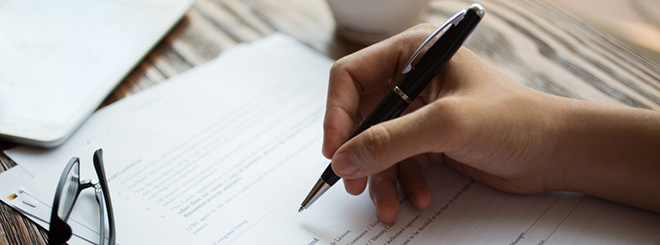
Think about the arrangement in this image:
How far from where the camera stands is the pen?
432 mm

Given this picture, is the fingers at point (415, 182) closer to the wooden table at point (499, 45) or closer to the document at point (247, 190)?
the document at point (247, 190)

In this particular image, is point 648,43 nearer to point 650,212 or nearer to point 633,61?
point 633,61

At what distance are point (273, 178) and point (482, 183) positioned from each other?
0.71ft

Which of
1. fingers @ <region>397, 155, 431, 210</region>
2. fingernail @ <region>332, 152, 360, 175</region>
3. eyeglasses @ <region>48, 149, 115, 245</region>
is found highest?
fingernail @ <region>332, 152, 360, 175</region>

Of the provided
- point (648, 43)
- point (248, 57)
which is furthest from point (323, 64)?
point (648, 43)

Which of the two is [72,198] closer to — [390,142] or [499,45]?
[390,142]

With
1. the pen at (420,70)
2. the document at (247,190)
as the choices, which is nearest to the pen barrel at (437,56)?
the pen at (420,70)

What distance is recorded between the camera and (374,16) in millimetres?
656

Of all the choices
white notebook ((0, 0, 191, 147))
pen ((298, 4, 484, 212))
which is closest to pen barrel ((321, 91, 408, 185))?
pen ((298, 4, 484, 212))

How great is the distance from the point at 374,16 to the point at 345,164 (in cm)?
28

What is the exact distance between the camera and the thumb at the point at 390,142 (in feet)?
1.34

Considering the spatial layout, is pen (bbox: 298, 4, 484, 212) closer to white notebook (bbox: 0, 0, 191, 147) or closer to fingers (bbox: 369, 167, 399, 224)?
fingers (bbox: 369, 167, 399, 224)

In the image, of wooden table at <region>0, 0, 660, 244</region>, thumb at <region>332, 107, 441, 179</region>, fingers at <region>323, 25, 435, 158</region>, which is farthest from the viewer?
wooden table at <region>0, 0, 660, 244</region>

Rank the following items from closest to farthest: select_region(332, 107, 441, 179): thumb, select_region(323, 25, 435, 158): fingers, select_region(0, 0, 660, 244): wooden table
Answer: select_region(332, 107, 441, 179): thumb, select_region(323, 25, 435, 158): fingers, select_region(0, 0, 660, 244): wooden table
